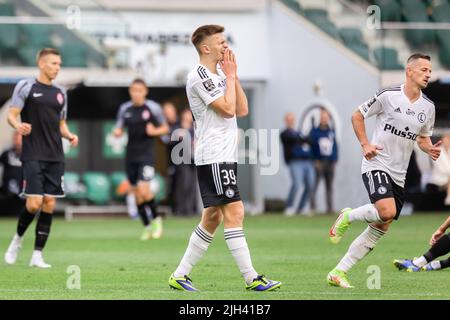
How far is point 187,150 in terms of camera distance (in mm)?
25547

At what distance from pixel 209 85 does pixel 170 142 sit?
16.7 meters

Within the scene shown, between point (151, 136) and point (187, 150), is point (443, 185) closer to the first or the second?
point (187, 150)

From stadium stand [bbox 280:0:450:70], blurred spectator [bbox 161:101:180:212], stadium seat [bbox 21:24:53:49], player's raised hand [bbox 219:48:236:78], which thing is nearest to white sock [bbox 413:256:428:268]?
player's raised hand [bbox 219:48:236:78]

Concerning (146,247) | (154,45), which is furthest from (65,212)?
(146,247)

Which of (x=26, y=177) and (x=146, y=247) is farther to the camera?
(x=146, y=247)

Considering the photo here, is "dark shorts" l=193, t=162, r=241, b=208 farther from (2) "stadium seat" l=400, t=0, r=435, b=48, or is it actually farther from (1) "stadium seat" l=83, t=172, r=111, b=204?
(2) "stadium seat" l=400, t=0, r=435, b=48

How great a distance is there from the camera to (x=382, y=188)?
34.8 feet

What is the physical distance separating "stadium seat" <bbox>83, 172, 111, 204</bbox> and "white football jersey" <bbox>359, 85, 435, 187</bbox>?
16.5 meters

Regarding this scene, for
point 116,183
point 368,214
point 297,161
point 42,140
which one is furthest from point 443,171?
point 368,214

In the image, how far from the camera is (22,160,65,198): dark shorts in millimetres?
13109

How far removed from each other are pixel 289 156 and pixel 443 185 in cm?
380

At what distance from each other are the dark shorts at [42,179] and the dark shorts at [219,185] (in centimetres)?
364

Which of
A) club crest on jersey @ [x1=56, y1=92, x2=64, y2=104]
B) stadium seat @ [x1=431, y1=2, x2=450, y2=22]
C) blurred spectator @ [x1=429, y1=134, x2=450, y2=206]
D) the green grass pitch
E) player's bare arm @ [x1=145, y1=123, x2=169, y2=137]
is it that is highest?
stadium seat @ [x1=431, y1=2, x2=450, y2=22]

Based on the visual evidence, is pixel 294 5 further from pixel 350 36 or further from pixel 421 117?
pixel 421 117
